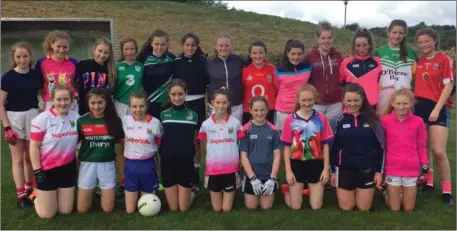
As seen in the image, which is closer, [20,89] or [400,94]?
[400,94]

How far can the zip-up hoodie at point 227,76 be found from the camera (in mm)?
5334

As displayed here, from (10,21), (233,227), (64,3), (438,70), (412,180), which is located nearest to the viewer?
(233,227)

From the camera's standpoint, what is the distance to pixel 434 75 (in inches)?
199

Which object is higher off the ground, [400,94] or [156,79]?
[156,79]

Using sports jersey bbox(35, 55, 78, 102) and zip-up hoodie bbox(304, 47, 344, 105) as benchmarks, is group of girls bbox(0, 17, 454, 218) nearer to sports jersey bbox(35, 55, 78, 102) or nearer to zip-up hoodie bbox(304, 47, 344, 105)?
sports jersey bbox(35, 55, 78, 102)

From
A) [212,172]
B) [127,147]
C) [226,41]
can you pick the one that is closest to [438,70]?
[226,41]

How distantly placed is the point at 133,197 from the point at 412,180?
9.96 feet

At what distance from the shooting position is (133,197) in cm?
467

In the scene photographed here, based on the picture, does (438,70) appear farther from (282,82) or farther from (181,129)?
(181,129)

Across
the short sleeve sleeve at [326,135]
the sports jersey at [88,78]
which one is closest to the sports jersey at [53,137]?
the sports jersey at [88,78]

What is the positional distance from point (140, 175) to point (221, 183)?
0.89 meters

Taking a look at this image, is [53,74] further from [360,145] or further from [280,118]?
[360,145]

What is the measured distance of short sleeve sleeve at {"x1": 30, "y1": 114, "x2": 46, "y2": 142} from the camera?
452 cm

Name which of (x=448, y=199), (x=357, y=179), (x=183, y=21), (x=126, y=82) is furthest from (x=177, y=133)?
(x=183, y=21)
